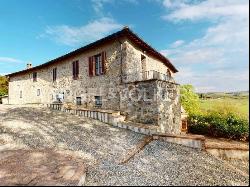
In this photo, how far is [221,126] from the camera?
14.8 metres

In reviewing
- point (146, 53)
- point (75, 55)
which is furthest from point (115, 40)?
point (75, 55)

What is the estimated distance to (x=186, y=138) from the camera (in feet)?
26.9

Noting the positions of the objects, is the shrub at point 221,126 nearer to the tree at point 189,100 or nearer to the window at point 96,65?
the tree at point 189,100

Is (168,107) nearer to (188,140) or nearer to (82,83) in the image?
(188,140)

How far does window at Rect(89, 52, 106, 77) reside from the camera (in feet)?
48.6

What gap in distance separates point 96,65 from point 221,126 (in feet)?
31.4

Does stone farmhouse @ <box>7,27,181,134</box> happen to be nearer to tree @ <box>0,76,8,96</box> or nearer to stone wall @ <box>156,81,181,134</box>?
stone wall @ <box>156,81,181,134</box>

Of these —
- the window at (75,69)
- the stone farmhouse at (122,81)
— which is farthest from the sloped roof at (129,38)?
the window at (75,69)

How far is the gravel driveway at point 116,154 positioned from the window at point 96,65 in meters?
4.81

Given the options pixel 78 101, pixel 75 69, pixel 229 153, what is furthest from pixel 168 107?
pixel 75 69

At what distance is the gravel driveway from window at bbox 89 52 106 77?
4.81 meters

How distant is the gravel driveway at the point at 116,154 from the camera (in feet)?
17.9

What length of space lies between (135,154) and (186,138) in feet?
7.09

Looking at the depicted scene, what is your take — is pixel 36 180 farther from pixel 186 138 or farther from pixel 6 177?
pixel 186 138
